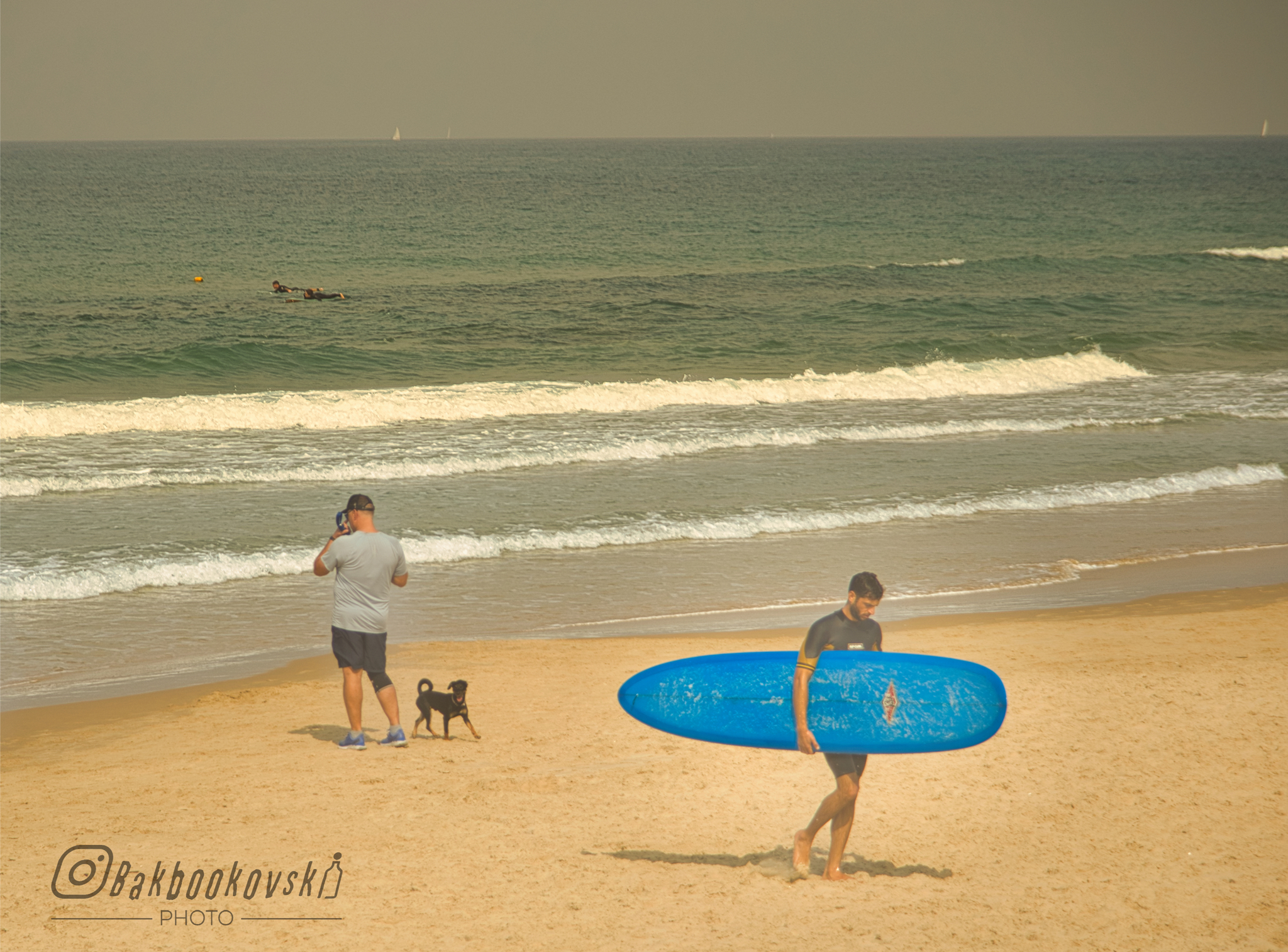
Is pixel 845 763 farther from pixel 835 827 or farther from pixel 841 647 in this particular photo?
pixel 841 647

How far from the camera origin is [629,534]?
13094 mm

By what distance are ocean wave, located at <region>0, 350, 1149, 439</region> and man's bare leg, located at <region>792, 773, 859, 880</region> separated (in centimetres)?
1488

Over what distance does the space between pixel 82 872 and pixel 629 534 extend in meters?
7.85

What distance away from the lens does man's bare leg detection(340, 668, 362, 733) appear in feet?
24.3

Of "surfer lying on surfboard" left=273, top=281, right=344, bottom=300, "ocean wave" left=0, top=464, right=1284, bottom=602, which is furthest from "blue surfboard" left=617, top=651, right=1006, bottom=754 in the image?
"surfer lying on surfboard" left=273, top=281, right=344, bottom=300

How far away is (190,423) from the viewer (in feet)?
61.8

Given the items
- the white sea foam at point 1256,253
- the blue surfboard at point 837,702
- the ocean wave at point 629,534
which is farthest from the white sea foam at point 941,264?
A: the blue surfboard at point 837,702

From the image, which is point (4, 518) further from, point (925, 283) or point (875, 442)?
point (925, 283)

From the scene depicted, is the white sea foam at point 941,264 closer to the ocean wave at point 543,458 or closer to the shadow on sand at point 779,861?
the ocean wave at point 543,458

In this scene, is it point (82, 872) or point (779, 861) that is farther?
point (779, 861)

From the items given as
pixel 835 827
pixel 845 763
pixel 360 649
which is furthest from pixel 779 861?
pixel 360 649

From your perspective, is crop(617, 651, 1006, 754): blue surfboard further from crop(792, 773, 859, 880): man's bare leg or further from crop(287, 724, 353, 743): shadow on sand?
crop(287, 724, 353, 743): shadow on sand

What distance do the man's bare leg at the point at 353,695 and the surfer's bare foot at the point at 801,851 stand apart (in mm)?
3199

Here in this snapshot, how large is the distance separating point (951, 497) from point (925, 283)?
24.3m
